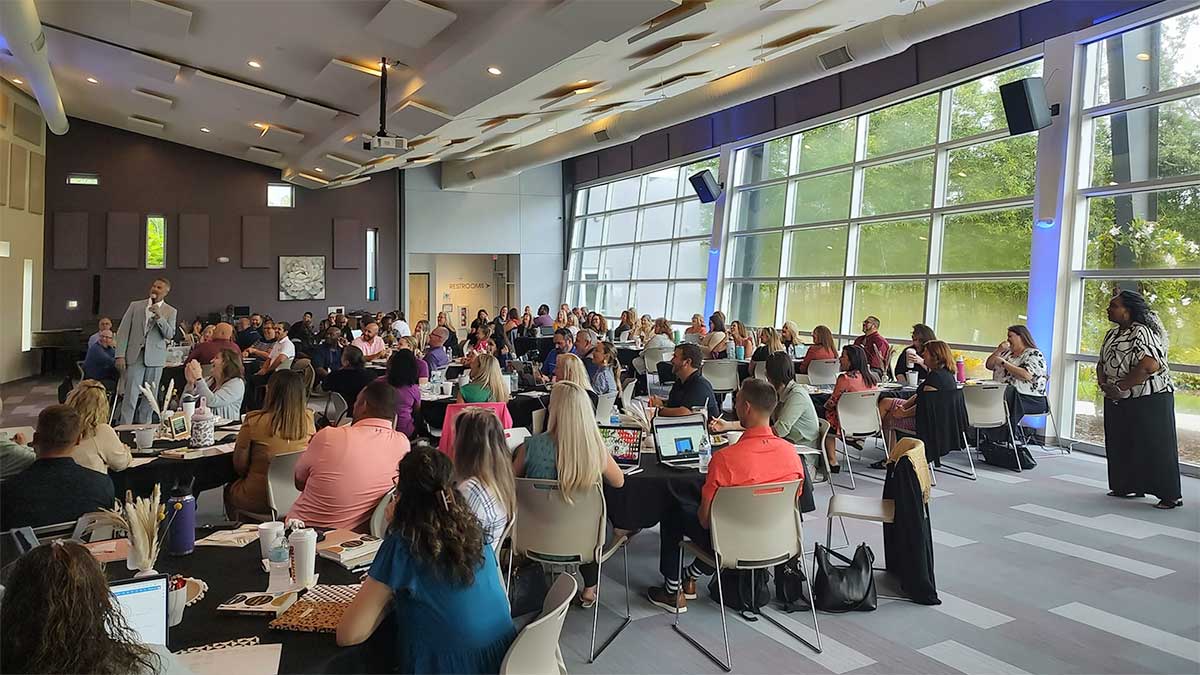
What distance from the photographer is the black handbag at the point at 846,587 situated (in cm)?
431

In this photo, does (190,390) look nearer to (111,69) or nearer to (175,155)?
(111,69)

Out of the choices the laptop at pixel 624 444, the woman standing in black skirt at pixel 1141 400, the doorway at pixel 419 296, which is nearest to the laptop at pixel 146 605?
the laptop at pixel 624 444

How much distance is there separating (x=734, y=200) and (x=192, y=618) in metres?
13.7

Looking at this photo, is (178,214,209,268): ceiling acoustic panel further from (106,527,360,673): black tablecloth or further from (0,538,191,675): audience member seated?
(0,538,191,675): audience member seated

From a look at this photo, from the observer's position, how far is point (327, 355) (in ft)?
35.9

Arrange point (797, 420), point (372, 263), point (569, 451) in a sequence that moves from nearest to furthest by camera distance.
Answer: point (569, 451) < point (797, 420) < point (372, 263)

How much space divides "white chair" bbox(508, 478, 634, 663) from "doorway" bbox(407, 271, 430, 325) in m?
18.7

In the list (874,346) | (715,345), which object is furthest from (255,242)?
(874,346)

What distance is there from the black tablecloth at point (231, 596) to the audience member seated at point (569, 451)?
129 cm

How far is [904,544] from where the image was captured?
4.55m

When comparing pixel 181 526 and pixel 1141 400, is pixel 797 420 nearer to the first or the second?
pixel 1141 400

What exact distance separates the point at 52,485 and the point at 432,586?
7.89ft

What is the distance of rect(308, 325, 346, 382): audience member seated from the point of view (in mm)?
10617

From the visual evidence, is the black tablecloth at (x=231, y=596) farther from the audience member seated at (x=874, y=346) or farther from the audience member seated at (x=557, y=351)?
the audience member seated at (x=874, y=346)
